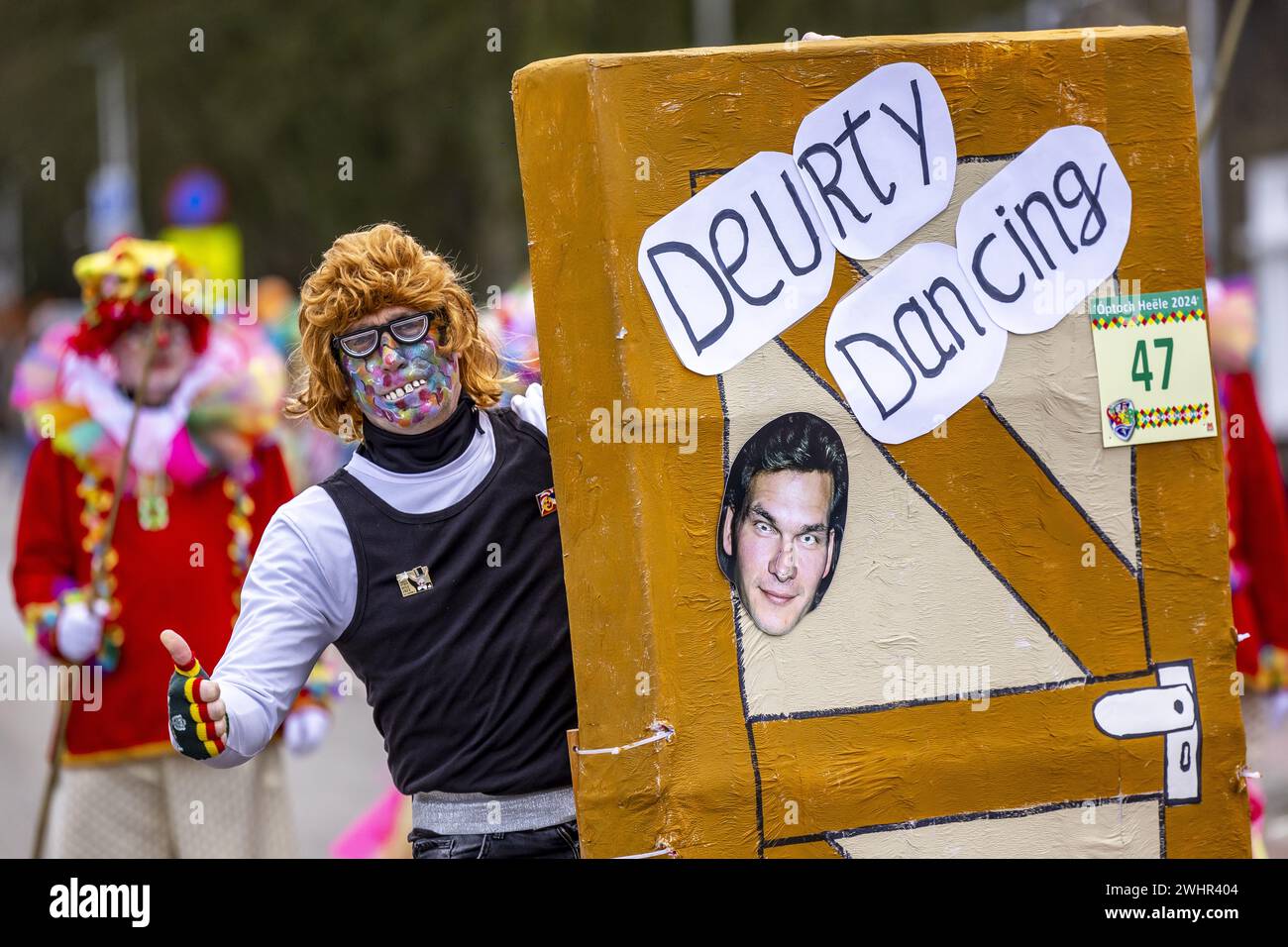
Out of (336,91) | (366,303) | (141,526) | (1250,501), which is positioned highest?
(336,91)

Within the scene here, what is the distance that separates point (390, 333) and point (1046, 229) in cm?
114

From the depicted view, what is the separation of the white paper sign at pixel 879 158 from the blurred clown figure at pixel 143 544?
221cm

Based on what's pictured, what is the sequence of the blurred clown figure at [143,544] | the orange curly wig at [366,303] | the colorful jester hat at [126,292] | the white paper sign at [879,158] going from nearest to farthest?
the white paper sign at [879,158] < the orange curly wig at [366,303] < the blurred clown figure at [143,544] < the colorful jester hat at [126,292]

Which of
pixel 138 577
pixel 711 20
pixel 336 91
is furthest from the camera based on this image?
pixel 336 91

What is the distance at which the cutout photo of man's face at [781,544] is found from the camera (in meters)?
2.71

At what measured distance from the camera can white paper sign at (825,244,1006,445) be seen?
277 centimetres

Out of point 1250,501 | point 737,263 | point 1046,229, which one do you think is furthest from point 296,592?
point 1250,501

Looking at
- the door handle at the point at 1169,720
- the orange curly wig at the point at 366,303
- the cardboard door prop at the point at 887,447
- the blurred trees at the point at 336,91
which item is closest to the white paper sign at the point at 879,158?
the cardboard door prop at the point at 887,447

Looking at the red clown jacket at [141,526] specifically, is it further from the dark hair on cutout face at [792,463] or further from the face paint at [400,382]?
the dark hair on cutout face at [792,463]

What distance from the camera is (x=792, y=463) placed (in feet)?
9.01

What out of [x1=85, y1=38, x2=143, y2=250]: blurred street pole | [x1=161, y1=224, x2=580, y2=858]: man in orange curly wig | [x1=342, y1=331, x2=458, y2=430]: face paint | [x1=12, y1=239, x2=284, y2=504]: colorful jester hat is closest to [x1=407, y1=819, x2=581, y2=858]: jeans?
[x1=161, y1=224, x2=580, y2=858]: man in orange curly wig

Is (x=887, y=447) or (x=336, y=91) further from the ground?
(x=336, y=91)

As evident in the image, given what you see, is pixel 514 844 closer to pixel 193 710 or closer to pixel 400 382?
pixel 193 710
